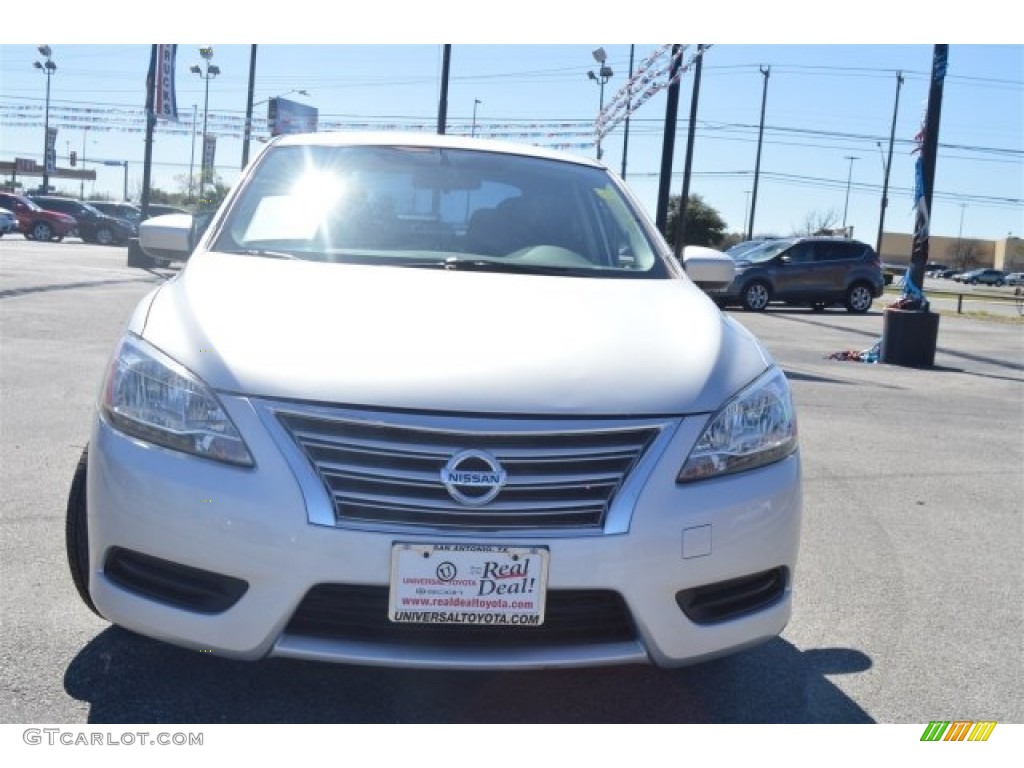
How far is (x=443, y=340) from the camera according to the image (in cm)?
290

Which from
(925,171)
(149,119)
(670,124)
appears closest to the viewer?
(925,171)

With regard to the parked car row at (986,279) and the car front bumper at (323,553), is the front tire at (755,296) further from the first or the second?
the parked car row at (986,279)

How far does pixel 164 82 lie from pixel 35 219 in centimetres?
1135

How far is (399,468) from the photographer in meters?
2.60

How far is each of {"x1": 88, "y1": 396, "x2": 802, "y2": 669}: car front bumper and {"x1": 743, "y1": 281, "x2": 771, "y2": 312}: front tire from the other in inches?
829

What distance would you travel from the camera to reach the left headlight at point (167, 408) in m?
2.65

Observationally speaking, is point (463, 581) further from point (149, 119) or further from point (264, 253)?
point (149, 119)

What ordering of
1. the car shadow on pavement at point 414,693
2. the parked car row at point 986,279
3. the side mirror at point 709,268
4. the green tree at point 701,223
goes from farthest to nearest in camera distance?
the parked car row at point 986,279
the green tree at point 701,223
the side mirror at point 709,268
the car shadow on pavement at point 414,693

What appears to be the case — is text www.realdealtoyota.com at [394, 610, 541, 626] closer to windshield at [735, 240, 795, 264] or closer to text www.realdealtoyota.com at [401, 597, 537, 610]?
text www.realdealtoyota.com at [401, 597, 537, 610]

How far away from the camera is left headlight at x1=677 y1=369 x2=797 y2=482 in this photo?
2766mm

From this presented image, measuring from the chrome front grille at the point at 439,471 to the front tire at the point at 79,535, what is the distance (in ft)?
2.75

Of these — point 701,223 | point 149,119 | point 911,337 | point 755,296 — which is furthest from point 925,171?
point 701,223
